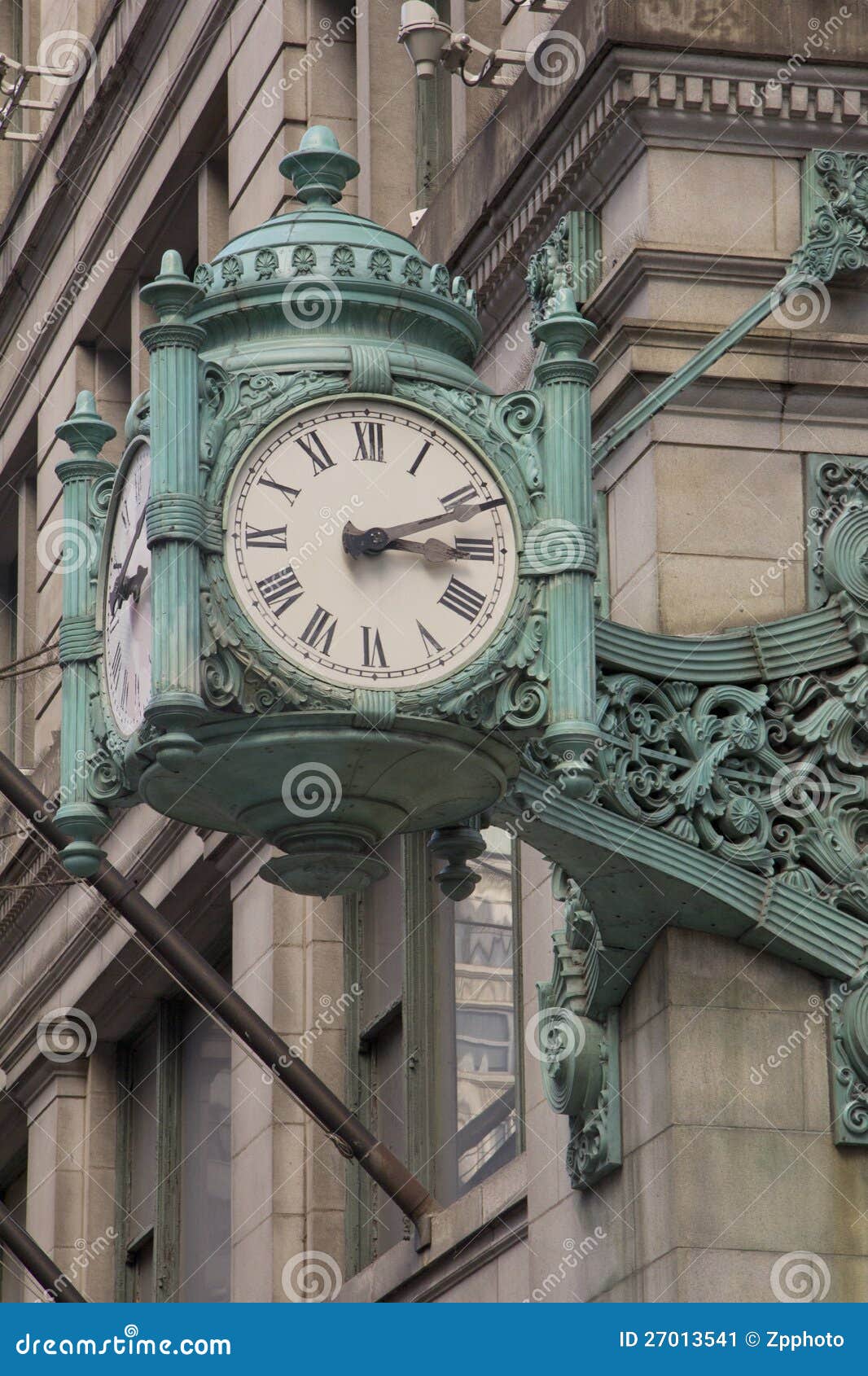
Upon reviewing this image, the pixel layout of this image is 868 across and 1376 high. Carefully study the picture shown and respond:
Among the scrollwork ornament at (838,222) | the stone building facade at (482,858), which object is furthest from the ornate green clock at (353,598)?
the scrollwork ornament at (838,222)

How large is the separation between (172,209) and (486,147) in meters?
11.1

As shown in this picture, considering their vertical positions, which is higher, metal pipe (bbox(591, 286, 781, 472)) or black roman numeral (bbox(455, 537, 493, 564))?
metal pipe (bbox(591, 286, 781, 472))

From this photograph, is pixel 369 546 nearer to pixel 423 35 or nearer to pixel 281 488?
pixel 281 488

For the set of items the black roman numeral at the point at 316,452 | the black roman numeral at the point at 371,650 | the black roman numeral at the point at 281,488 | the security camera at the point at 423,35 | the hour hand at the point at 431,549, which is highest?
the security camera at the point at 423,35

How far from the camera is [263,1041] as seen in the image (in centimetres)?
1828

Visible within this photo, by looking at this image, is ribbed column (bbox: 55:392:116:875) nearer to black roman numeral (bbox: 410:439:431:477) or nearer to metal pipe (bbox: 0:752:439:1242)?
black roman numeral (bbox: 410:439:431:477)

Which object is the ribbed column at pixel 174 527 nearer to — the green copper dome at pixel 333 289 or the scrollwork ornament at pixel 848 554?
the green copper dome at pixel 333 289

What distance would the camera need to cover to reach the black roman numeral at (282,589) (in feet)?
35.4

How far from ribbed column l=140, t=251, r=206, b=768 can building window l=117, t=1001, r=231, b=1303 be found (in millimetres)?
13253

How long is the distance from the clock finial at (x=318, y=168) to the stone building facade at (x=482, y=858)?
2.13 m

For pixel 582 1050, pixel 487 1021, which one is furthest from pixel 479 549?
pixel 487 1021

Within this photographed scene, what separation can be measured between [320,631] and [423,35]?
22.0 ft

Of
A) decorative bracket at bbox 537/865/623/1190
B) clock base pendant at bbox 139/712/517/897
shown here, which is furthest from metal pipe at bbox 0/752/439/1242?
clock base pendant at bbox 139/712/517/897

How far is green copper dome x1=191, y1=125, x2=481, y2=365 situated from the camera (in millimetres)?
11422
